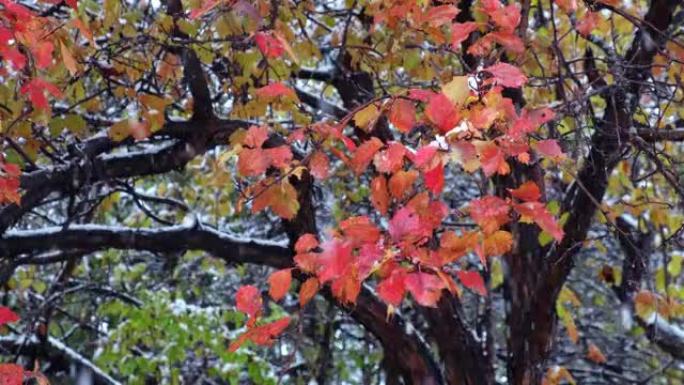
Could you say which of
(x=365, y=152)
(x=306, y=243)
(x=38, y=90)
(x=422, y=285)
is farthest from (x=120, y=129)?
(x=422, y=285)

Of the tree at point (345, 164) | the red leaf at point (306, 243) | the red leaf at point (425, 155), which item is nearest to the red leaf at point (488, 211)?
the tree at point (345, 164)

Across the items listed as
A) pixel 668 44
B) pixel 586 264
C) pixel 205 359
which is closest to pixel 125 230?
pixel 205 359

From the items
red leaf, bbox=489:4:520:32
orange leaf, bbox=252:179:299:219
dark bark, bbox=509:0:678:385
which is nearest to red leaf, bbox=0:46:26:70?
orange leaf, bbox=252:179:299:219

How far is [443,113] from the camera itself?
9.40ft

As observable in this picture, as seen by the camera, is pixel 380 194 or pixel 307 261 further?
pixel 307 261

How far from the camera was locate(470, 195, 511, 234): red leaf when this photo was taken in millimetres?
3299

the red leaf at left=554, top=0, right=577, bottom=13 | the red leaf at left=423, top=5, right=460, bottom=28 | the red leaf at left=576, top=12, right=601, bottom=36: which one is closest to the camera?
the red leaf at left=423, top=5, right=460, bottom=28

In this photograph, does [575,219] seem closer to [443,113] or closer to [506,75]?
→ [506,75]

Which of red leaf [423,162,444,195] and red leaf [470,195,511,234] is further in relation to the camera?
red leaf [470,195,511,234]

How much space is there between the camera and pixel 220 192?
830 cm

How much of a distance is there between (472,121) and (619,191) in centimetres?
568

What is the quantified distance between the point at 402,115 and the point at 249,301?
3.12 feet

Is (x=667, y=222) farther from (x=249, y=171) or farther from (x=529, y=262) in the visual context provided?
(x=249, y=171)

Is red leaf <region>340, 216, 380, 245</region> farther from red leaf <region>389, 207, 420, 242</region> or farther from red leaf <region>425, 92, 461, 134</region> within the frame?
red leaf <region>425, 92, 461, 134</region>
